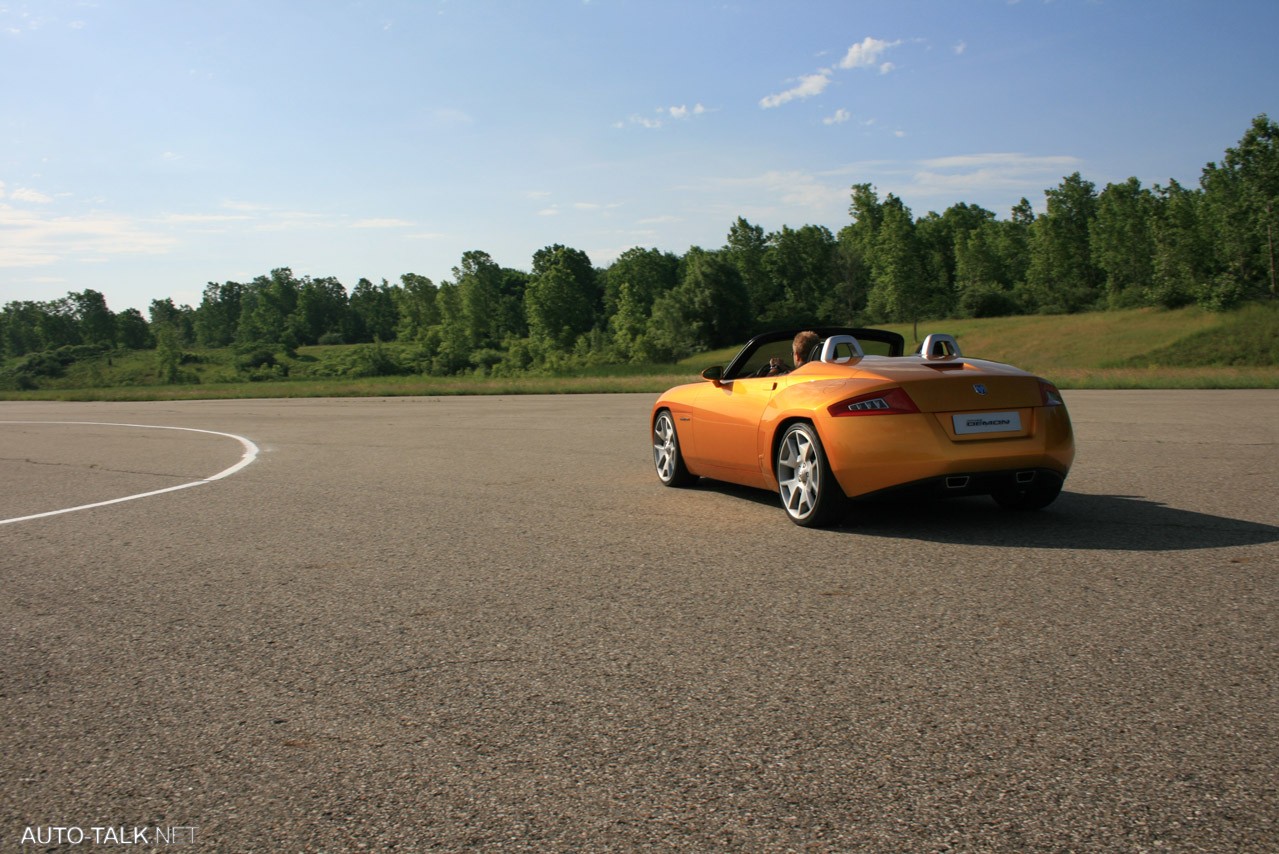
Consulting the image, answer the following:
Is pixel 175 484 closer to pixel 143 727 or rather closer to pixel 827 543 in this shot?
pixel 827 543

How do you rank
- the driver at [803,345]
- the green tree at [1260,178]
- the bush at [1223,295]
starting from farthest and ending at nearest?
the green tree at [1260,178], the bush at [1223,295], the driver at [803,345]

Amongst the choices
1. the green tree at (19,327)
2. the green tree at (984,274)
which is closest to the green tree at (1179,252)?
the green tree at (984,274)

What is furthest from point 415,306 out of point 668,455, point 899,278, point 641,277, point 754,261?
point 668,455

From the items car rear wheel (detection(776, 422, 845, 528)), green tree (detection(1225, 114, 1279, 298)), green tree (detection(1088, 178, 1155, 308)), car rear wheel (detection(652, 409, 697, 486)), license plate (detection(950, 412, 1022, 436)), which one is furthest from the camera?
green tree (detection(1088, 178, 1155, 308))

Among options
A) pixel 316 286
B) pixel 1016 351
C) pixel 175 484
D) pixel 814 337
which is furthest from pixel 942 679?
pixel 316 286

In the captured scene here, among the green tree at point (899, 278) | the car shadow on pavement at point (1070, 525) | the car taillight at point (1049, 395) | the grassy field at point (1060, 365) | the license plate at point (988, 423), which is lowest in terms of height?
the grassy field at point (1060, 365)

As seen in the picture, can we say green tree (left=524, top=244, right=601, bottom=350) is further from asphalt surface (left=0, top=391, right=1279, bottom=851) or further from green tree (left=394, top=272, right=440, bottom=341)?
asphalt surface (left=0, top=391, right=1279, bottom=851)

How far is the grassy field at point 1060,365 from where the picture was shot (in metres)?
39.4

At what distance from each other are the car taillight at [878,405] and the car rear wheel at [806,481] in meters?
0.31

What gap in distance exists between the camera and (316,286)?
193250 mm

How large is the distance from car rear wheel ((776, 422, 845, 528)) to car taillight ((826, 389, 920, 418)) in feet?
1.01

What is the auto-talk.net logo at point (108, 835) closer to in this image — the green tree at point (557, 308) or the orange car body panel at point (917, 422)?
the orange car body panel at point (917, 422)

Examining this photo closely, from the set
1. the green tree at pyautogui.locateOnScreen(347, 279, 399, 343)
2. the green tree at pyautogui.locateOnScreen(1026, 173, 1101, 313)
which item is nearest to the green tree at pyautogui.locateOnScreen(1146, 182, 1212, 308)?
the green tree at pyautogui.locateOnScreen(1026, 173, 1101, 313)

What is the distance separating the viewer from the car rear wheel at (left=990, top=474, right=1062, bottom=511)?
276 inches
